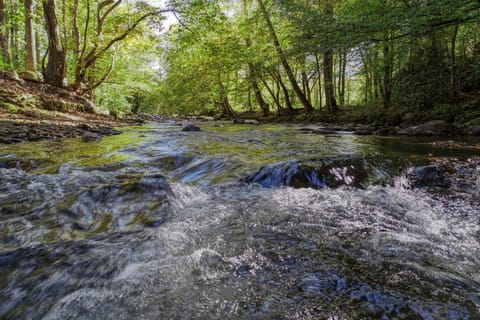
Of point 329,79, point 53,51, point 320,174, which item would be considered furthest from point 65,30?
point 320,174

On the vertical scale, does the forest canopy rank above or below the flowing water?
above

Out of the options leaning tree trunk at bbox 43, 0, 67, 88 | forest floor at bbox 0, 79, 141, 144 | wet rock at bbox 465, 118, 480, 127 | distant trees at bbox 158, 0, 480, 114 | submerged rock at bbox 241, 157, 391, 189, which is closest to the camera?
submerged rock at bbox 241, 157, 391, 189

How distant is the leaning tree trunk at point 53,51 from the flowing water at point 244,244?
10.4 meters

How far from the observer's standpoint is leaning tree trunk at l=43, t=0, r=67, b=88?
11.3m

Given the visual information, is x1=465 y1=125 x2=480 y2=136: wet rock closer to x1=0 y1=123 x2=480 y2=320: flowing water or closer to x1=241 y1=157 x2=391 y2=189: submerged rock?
x1=0 y1=123 x2=480 y2=320: flowing water

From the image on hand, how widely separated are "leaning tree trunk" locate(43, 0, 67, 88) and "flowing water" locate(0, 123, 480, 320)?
10.4 m

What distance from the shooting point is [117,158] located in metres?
4.97

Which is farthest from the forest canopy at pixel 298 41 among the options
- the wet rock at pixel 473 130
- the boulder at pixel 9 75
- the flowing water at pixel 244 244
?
the flowing water at pixel 244 244

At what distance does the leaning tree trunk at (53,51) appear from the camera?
11255 mm

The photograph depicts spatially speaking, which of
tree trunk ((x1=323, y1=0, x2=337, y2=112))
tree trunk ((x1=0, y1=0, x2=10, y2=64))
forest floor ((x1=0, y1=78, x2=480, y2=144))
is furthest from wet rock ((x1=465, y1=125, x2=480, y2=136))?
tree trunk ((x1=0, y1=0, x2=10, y2=64))

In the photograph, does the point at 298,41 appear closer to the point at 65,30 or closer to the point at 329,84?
the point at 329,84

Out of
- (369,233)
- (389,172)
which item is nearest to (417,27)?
(389,172)

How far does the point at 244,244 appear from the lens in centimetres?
200

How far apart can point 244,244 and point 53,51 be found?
45.2 feet
